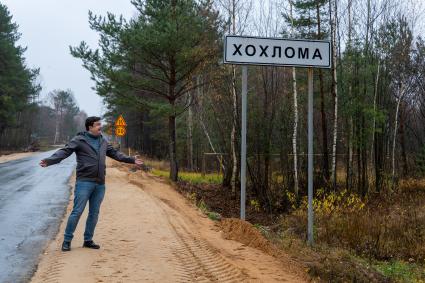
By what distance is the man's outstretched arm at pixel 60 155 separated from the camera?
6461mm

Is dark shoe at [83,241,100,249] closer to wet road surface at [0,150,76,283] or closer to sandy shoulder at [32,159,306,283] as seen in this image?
sandy shoulder at [32,159,306,283]

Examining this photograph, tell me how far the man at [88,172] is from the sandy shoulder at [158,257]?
1.20ft

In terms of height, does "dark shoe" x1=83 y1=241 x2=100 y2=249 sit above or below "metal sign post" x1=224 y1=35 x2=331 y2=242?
below

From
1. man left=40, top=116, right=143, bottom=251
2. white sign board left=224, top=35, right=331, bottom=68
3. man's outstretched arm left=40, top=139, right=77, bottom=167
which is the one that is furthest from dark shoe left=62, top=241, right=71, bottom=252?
white sign board left=224, top=35, right=331, bottom=68

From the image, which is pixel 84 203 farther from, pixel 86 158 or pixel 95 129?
pixel 95 129

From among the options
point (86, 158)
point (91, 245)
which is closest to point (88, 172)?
point (86, 158)

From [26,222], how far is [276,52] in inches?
244

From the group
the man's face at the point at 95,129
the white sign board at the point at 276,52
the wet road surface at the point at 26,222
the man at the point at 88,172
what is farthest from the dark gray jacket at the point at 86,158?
the white sign board at the point at 276,52

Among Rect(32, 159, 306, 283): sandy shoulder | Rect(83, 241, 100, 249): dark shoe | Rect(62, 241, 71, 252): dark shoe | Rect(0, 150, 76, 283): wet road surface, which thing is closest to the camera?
Rect(32, 159, 306, 283): sandy shoulder

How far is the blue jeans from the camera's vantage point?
680cm

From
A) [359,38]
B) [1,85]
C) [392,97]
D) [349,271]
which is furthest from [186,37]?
[1,85]

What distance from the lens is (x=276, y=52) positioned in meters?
7.64

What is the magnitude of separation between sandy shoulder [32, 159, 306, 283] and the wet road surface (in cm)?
23

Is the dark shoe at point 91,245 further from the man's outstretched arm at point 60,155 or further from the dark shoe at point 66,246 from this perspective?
the man's outstretched arm at point 60,155
